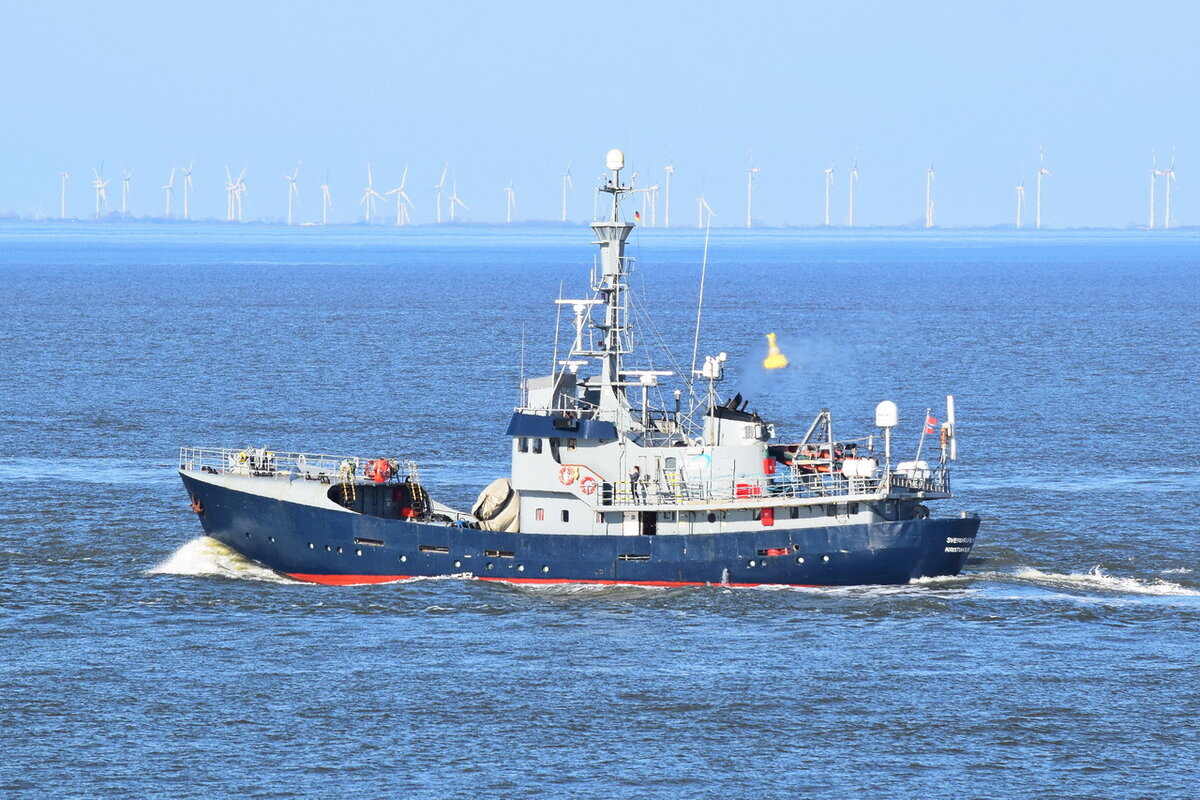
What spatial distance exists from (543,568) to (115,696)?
45.1 ft

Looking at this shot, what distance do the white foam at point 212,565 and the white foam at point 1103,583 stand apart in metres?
20.9

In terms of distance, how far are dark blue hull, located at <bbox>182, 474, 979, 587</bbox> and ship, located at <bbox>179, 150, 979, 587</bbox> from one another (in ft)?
0.13

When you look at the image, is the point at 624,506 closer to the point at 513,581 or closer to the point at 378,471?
the point at 513,581

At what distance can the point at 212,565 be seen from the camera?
56.3m

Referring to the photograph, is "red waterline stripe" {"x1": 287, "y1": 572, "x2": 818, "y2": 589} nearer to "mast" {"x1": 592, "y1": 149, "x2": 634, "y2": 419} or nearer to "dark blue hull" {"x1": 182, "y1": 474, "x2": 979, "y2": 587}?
"dark blue hull" {"x1": 182, "y1": 474, "x2": 979, "y2": 587}

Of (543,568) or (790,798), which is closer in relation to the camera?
(790,798)

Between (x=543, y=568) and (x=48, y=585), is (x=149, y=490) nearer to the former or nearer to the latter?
(x=48, y=585)

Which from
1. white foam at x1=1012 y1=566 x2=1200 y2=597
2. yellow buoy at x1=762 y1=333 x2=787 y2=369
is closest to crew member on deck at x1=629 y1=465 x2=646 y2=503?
yellow buoy at x1=762 y1=333 x2=787 y2=369

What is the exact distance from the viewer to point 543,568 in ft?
174

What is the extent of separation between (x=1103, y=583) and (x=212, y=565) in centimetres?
2505

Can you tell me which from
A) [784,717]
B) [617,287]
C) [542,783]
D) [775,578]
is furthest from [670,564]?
[542,783]

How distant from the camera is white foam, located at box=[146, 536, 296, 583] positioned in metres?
55.3

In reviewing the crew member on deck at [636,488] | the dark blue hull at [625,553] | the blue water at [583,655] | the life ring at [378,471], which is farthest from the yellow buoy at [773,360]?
the life ring at [378,471]

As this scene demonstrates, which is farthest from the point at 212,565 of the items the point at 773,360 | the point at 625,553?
the point at 773,360
